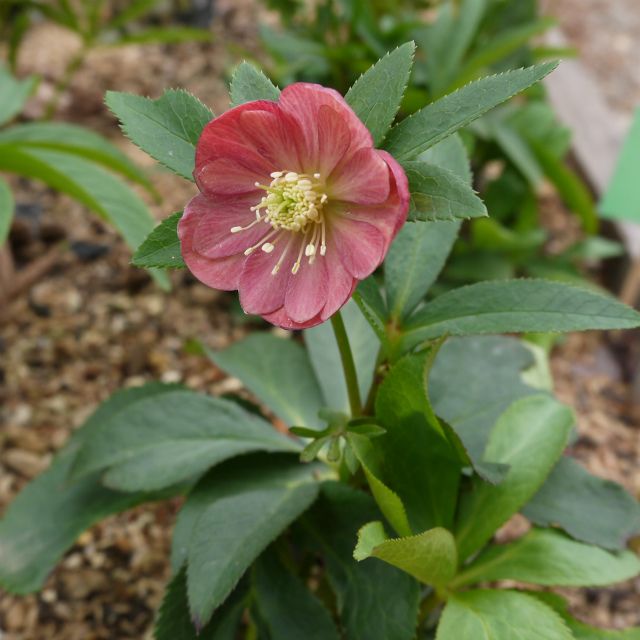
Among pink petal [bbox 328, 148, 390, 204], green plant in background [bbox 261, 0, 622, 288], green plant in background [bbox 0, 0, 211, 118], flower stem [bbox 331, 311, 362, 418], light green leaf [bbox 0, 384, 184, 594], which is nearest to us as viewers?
pink petal [bbox 328, 148, 390, 204]

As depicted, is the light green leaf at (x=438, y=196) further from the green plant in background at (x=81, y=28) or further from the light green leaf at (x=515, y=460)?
the green plant in background at (x=81, y=28)

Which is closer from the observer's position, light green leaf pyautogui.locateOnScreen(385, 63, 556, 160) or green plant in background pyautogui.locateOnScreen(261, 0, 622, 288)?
light green leaf pyautogui.locateOnScreen(385, 63, 556, 160)

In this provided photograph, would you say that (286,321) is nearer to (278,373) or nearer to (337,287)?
(337,287)

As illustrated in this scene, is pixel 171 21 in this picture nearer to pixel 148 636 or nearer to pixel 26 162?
pixel 26 162

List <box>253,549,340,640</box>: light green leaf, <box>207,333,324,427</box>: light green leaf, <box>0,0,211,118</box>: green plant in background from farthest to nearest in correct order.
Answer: <box>0,0,211,118</box>: green plant in background, <box>207,333,324,427</box>: light green leaf, <box>253,549,340,640</box>: light green leaf

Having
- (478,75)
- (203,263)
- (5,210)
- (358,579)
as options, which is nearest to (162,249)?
(203,263)

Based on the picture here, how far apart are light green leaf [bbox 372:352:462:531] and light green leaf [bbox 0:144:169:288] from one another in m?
0.44

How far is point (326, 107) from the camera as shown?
0.60 m

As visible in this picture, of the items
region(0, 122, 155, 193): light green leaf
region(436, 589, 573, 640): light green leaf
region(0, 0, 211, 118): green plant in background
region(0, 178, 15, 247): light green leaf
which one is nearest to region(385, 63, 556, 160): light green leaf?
region(436, 589, 573, 640): light green leaf

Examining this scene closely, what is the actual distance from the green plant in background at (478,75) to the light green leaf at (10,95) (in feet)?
1.54

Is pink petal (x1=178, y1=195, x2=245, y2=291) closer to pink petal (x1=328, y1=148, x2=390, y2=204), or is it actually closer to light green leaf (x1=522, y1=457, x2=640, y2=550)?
pink petal (x1=328, y1=148, x2=390, y2=204)

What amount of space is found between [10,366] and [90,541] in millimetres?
400

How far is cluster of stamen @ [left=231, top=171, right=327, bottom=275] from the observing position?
66 cm

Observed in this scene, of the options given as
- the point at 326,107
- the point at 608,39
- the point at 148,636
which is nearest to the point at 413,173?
the point at 326,107
